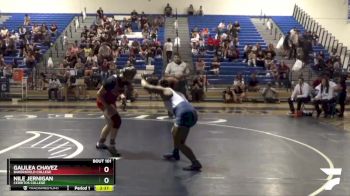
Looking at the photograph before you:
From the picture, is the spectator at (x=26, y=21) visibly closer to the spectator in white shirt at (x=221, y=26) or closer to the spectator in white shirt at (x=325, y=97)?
the spectator in white shirt at (x=221, y=26)

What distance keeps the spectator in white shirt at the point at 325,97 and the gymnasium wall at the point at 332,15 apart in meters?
15.1

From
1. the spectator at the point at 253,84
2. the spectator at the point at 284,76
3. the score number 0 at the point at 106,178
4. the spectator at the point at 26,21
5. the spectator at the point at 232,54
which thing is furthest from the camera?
the spectator at the point at 26,21

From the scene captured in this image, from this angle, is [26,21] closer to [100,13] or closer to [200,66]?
[100,13]

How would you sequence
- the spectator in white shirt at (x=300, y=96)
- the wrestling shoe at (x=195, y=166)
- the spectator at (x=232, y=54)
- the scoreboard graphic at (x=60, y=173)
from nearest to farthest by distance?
the scoreboard graphic at (x=60, y=173) → the wrestling shoe at (x=195, y=166) → the spectator in white shirt at (x=300, y=96) → the spectator at (x=232, y=54)

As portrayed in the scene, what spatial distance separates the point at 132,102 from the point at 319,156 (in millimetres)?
10546

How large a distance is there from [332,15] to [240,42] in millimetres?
6795

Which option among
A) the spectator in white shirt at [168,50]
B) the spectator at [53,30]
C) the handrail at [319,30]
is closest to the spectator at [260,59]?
the spectator in white shirt at [168,50]

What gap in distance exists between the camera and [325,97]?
51.1ft

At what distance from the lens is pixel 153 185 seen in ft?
24.1

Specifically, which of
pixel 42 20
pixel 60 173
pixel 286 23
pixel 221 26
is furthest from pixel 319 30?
pixel 60 173

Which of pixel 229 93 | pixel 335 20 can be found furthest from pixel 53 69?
pixel 335 20

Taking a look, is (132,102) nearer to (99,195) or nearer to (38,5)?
(99,195)

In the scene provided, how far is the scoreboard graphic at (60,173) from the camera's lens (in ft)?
18.8

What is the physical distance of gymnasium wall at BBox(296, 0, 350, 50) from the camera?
1181 inches
